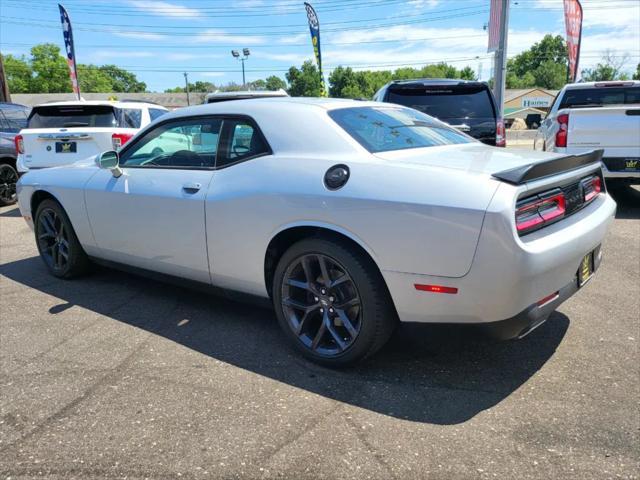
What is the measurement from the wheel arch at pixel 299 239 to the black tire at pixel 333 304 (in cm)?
3

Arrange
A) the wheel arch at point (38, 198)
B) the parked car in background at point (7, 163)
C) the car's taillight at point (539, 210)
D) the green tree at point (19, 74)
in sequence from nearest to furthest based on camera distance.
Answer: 1. the car's taillight at point (539, 210)
2. the wheel arch at point (38, 198)
3. the parked car in background at point (7, 163)
4. the green tree at point (19, 74)

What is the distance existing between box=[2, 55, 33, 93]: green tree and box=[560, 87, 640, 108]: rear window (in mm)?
107375

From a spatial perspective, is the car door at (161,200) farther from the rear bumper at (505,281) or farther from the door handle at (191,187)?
the rear bumper at (505,281)

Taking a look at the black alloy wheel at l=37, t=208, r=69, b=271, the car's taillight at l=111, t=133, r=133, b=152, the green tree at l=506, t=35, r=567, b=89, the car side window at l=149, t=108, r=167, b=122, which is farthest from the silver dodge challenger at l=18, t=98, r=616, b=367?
the green tree at l=506, t=35, r=567, b=89

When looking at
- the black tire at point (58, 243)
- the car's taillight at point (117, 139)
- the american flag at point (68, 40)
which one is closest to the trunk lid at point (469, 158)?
the black tire at point (58, 243)

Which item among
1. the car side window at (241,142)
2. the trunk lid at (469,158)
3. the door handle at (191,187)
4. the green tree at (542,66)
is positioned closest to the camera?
the trunk lid at (469,158)

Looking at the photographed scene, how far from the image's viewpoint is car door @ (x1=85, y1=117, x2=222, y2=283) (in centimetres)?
351

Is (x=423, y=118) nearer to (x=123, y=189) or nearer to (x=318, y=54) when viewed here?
(x=123, y=189)

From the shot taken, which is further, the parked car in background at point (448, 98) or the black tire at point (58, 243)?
the parked car in background at point (448, 98)

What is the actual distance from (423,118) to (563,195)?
1.43 meters

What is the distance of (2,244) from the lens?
6.47m

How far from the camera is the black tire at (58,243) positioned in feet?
15.3

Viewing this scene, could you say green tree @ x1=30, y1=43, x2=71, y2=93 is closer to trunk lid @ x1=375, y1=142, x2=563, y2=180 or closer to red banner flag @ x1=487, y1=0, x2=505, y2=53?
red banner flag @ x1=487, y1=0, x2=505, y2=53

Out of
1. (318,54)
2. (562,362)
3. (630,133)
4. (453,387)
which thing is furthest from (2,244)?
(318,54)
